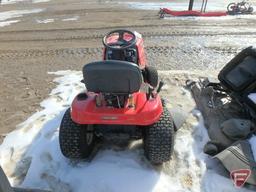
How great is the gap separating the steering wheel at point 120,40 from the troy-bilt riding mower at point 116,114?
0.85 meters

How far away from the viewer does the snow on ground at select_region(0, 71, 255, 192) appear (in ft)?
11.6

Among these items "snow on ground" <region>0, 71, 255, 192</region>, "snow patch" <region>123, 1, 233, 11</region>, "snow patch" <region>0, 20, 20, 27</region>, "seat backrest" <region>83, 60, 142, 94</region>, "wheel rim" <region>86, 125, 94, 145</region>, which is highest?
"seat backrest" <region>83, 60, 142, 94</region>

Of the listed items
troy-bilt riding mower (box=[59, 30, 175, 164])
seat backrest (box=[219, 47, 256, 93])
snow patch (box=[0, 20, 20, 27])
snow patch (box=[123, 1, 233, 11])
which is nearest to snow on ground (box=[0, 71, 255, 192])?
troy-bilt riding mower (box=[59, 30, 175, 164])

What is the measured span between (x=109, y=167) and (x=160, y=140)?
671 mm

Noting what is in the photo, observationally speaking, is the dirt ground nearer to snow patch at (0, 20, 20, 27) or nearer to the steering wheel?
snow patch at (0, 20, 20, 27)

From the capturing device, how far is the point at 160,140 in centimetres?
355

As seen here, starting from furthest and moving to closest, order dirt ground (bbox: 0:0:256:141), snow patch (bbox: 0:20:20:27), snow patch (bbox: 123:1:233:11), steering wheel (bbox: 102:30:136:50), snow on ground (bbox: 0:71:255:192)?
1. snow patch (bbox: 123:1:233:11)
2. snow patch (bbox: 0:20:20:27)
3. dirt ground (bbox: 0:0:256:141)
4. steering wheel (bbox: 102:30:136:50)
5. snow on ground (bbox: 0:71:255:192)

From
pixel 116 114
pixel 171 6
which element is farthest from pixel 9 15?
pixel 116 114

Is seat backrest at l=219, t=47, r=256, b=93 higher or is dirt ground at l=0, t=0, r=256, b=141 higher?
seat backrest at l=219, t=47, r=256, b=93

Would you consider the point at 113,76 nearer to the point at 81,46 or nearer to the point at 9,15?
the point at 81,46

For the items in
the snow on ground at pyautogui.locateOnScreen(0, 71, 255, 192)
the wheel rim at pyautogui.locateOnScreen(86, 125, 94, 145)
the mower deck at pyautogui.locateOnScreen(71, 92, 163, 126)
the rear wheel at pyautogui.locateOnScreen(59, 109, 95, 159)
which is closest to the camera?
the mower deck at pyautogui.locateOnScreen(71, 92, 163, 126)

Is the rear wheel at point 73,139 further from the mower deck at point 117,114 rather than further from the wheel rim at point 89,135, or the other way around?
the mower deck at point 117,114

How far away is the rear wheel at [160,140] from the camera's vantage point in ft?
11.7

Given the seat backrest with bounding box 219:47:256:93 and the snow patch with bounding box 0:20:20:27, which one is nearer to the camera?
the seat backrest with bounding box 219:47:256:93
